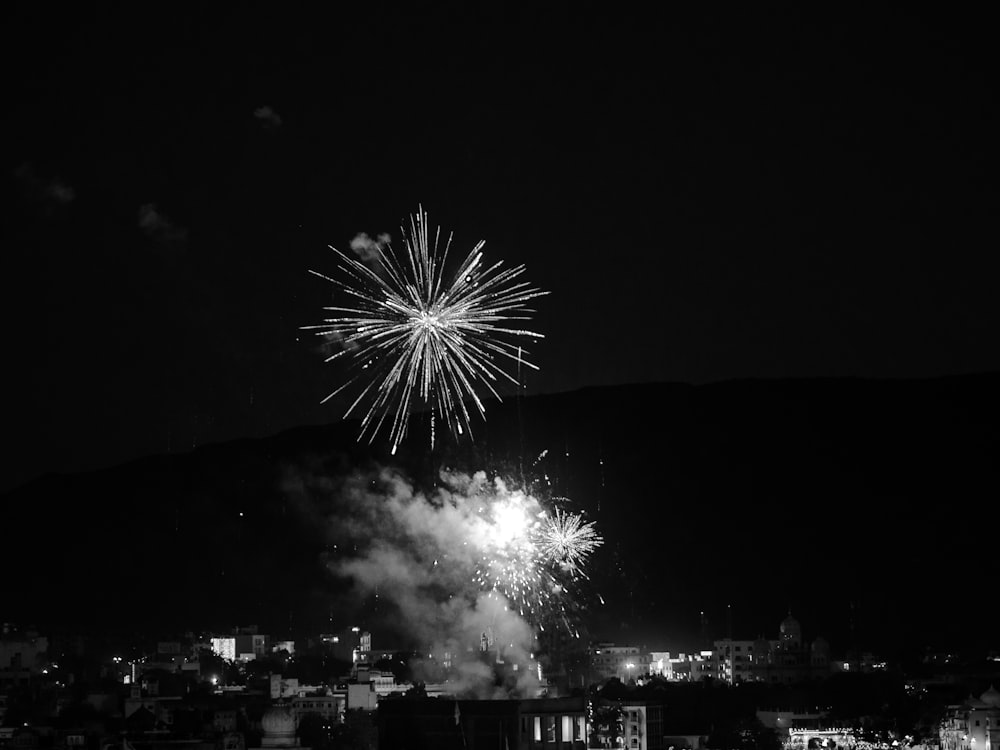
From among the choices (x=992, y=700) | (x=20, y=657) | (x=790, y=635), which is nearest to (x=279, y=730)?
(x=992, y=700)

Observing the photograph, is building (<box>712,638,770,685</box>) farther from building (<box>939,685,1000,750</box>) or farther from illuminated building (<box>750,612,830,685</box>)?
building (<box>939,685,1000,750</box>)

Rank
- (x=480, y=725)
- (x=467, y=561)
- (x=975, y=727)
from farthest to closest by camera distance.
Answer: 1. (x=975, y=727)
2. (x=467, y=561)
3. (x=480, y=725)

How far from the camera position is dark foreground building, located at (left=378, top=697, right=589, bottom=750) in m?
40.4

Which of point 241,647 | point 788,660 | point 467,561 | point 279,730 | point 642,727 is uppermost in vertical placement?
point 241,647

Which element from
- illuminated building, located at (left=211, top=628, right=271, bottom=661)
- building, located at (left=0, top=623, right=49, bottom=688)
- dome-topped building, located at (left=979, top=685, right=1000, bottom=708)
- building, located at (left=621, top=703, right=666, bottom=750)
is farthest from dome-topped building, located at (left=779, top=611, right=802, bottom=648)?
building, located at (left=0, top=623, right=49, bottom=688)

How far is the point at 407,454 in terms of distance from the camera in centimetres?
17088

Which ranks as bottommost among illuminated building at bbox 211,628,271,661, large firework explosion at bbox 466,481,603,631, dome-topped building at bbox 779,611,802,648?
large firework explosion at bbox 466,481,603,631

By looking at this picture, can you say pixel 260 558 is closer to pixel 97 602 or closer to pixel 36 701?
pixel 97 602

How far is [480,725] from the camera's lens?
40750mm

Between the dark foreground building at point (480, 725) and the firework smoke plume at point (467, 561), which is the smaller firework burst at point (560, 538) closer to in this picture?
the firework smoke plume at point (467, 561)

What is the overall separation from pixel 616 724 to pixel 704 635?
255 feet

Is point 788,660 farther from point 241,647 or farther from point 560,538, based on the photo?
point 560,538

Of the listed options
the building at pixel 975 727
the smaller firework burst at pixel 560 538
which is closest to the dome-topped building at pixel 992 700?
the building at pixel 975 727

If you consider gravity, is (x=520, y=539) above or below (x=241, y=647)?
below
